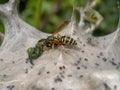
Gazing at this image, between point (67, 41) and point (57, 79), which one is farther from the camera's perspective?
point (67, 41)

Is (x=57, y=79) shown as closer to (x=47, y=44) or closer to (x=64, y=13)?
(x=47, y=44)

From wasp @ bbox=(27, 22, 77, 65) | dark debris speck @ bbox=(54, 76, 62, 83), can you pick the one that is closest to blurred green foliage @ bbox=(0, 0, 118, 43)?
wasp @ bbox=(27, 22, 77, 65)

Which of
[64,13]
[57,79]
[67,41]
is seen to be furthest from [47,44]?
[64,13]

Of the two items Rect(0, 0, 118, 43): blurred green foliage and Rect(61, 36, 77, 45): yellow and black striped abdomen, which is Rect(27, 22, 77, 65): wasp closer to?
Rect(61, 36, 77, 45): yellow and black striped abdomen

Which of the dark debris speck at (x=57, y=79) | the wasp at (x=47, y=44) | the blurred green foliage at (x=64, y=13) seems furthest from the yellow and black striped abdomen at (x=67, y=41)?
the blurred green foliage at (x=64, y=13)

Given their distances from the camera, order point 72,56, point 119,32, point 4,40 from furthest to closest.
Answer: point 4,40
point 119,32
point 72,56

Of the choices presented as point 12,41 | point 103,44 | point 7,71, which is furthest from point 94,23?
point 7,71

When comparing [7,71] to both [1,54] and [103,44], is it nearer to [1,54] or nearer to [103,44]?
[1,54]

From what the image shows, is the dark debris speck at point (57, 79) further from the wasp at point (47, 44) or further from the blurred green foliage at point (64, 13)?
the blurred green foliage at point (64, 13)
